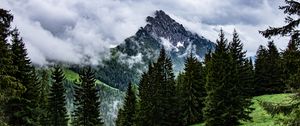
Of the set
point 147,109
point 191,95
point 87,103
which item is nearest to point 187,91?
point 191,95

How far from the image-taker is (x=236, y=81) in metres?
50.7

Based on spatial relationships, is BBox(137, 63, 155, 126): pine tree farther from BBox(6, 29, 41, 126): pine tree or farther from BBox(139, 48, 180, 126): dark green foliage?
BBox(6, 29, 41, 126): pine tree

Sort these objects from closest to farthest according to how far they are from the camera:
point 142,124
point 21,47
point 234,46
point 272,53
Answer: point 21,47 < point 234,46 < point 142,124 < point 272,53

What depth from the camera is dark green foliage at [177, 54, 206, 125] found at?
6931 centimetres

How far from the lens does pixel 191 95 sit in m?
69.8

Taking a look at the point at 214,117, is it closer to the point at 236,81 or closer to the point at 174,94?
the point at 236,81

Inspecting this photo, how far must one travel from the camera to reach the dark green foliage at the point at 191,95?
69.3 meters

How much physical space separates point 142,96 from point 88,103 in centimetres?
821

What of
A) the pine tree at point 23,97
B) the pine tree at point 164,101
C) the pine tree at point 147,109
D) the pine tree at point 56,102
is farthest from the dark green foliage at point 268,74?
the pine tree at point 23,97

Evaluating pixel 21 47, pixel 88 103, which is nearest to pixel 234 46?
pixel 88 103

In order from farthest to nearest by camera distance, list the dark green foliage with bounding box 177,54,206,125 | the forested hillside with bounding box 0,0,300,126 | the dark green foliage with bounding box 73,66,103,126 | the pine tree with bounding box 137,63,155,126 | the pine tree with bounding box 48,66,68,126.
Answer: the pine tree with bounding box 48,66,68,126 → the dark green foliage with bounding box 73,66,103,126 → the dark green foliage with bounding box 177,54,206,125 → the pine tree with bounding box 137,63,155,126 → the forested hillside with bounding box 0,0,300,126

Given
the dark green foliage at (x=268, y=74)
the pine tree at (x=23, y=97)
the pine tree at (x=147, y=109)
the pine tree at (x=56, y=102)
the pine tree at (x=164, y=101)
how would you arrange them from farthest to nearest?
the dark green foliage at (x=268, y=74)
the pine tree at (x=56, y=102)
the pine tree at (x=164, y=101)
the pine tree at (x=147, y=109)
the pine tree at (x=23, y=97)

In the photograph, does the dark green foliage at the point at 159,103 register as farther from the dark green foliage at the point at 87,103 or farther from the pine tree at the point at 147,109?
the dark green foliage at the point at 87,103

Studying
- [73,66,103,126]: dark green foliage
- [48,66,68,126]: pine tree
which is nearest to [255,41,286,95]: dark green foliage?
[73,66,103,126]: dark green foliage
